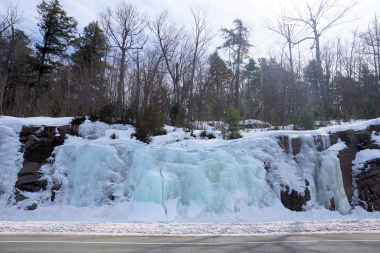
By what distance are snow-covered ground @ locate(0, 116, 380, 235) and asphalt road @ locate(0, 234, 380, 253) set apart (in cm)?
223

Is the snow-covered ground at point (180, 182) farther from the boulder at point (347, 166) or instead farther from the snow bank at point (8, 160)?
the boulder at point (347, 166)

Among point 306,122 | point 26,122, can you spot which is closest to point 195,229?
point 26,122

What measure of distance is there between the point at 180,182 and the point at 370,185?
7859 mm

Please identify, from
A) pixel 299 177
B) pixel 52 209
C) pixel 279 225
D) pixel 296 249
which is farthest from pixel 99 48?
pixel 296 249

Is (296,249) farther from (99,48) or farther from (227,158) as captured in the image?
(99,48)

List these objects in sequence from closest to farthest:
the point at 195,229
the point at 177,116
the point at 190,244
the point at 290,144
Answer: the point at 190,244 → the point at 195,229 → the point at 290,144 → the point at 177,116

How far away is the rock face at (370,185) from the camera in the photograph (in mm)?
10883

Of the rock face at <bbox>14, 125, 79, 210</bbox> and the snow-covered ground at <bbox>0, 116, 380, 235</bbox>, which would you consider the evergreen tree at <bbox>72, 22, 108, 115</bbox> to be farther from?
the snow-covered ground at <bbox>0, 116, 380, 235</bbox>

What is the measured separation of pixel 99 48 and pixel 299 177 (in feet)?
77.2

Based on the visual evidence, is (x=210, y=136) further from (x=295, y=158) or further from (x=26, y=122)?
(x=26, y=122)

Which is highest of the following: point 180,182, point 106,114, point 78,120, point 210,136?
point 106,114

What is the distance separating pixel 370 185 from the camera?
36.7 feet

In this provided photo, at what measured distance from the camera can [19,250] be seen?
15.6 feet

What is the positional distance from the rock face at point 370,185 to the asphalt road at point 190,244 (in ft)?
17.3
